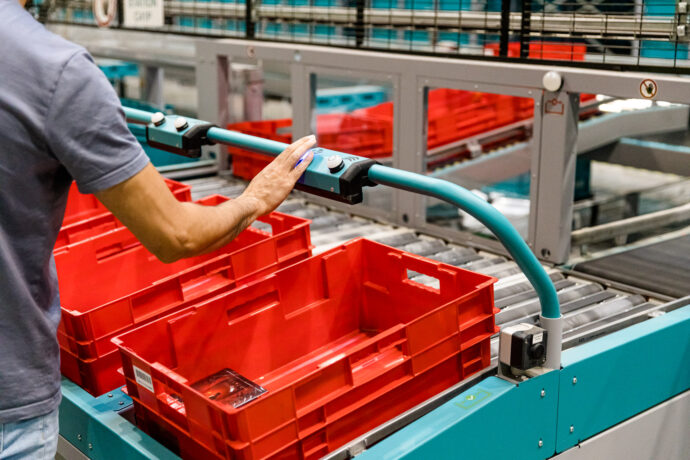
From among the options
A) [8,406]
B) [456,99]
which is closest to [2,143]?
[8,406]

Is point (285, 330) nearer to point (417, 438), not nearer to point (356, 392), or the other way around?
point (356, 392)

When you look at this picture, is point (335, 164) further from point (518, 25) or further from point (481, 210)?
point (518, 25)

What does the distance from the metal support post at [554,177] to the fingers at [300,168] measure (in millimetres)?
1401

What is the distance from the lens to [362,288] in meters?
2.42

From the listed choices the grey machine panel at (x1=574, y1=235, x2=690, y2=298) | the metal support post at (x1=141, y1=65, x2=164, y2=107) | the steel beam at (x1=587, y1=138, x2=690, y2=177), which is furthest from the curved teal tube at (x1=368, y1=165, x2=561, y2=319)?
the metal support post at (x1=141, y1=65, x2=164, y2=107)

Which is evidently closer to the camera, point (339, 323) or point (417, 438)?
point (417, 438)

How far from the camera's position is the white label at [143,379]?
1.70 meters

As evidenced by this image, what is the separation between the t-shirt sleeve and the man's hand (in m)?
0.35

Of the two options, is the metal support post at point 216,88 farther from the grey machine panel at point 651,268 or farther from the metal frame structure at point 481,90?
the grey machine panel at point 651,268

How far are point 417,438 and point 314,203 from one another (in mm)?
2415

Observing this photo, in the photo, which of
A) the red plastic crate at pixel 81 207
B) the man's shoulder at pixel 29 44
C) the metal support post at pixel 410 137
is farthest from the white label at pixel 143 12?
the man's shoulder at pixel 29 44

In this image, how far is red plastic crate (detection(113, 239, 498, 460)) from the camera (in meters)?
1.59

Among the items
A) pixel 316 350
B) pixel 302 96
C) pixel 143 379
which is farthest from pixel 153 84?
pixel 143 379

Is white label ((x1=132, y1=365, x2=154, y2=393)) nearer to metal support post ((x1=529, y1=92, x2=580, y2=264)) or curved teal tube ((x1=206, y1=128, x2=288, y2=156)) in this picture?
curved teal tube ((x1=206, y1=128, x2=288, y2=156))
